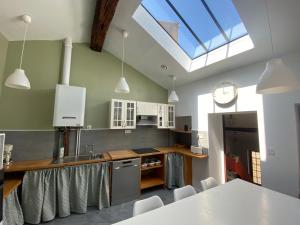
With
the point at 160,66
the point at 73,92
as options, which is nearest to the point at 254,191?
the point at 160,66

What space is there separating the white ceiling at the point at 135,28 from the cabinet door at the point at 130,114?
102 cm

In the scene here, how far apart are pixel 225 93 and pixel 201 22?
1.37 m

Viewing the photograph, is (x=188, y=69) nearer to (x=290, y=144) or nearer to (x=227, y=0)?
(x=227, y=0)

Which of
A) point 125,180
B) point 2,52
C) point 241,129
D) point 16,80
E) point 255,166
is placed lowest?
point 125,180

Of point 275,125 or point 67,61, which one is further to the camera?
point 67,61

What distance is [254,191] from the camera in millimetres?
1731

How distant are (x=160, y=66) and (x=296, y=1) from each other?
7.40 ft

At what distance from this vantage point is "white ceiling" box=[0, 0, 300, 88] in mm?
1756

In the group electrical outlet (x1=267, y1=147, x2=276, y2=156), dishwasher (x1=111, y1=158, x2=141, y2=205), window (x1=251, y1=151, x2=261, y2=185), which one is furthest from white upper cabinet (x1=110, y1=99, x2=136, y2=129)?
window (x1=251, y1=151, x2=261, y2=185)

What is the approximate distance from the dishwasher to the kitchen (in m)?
0.02

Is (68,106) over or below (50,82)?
below

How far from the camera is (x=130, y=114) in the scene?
130 inches

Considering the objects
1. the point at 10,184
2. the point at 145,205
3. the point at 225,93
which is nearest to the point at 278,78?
the point at 145,205

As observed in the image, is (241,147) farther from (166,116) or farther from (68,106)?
(68,106)
